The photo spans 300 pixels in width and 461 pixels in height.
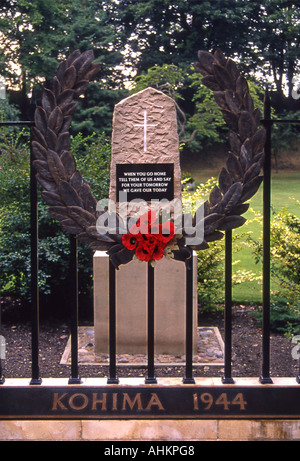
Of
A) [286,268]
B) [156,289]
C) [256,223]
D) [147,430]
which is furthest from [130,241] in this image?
[256,223]

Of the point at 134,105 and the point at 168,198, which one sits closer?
the point at 168,198

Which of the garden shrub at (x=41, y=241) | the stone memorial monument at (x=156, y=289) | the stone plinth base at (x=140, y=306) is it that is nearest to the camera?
the stone memorial monument at (x=156, y=289)

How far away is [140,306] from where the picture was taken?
503 cm

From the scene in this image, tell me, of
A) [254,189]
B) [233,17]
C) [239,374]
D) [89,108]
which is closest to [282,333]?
[239,374]

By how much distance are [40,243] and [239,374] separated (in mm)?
2466

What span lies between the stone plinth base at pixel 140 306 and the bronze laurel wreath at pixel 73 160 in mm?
1798

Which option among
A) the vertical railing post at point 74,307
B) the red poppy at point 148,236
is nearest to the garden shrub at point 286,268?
the red poppy at point 148,236

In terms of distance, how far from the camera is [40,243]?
19.1ft

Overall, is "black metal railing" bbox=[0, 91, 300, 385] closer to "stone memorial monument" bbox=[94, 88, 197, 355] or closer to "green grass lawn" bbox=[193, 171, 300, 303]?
"stone memorial monument" bbox=[94, 88, 197, 355]

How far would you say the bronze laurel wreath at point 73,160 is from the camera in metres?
3.02

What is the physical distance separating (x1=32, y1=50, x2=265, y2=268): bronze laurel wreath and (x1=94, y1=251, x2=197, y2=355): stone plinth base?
70.8 inches

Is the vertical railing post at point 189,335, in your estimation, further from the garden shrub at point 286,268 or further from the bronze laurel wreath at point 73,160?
the garden shrub at point 286,268

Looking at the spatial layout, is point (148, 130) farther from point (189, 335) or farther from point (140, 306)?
point (189, 335)

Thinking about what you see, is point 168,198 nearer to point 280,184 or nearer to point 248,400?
point 248,400
